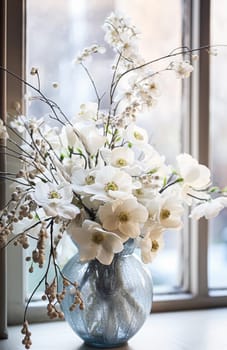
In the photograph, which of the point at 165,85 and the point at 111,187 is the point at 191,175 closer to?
the point at 111,187

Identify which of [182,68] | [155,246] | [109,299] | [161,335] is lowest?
[161,335]

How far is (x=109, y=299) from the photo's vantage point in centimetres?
122

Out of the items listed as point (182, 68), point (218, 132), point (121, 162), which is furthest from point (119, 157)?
point (218, 132)

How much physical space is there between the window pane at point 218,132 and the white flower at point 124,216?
595 millimetres

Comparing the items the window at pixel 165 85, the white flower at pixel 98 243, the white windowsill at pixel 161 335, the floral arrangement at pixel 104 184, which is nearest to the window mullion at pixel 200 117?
the window at pixel 165 85

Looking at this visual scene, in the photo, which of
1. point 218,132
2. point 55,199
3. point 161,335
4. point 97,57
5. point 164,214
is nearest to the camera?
point 55,199

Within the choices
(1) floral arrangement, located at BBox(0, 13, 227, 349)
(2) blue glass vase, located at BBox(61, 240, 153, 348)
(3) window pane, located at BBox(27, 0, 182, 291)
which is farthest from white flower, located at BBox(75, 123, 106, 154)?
(3) window pane, located at BBox(27, 0, 182, 291)

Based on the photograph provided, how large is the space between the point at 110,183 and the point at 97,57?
54 centimetres

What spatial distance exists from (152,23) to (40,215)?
0.69 meters

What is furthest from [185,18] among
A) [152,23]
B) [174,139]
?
[174,139]

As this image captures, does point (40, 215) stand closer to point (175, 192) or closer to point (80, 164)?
point (80, 164)

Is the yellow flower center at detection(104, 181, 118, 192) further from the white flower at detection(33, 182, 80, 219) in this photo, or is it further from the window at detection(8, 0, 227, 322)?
the window at detection(8, 0, 227, 322)

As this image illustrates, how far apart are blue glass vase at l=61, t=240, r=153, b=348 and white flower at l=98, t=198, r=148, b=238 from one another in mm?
120

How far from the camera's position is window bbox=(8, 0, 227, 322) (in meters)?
1.52
